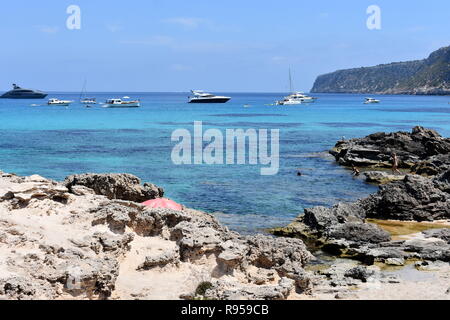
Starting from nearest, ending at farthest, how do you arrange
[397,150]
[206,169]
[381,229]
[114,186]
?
[381,229] → [114,186] → [206,169] → [397,150]

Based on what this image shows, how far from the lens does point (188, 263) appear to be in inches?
642

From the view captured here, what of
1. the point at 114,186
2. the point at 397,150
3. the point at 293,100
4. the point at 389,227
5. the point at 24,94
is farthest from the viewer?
the point at 24,94

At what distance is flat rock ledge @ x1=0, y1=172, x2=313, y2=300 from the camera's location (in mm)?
13836

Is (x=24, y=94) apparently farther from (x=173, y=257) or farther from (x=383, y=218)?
(x=173, y=257)

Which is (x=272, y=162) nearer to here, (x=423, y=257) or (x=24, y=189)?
(x=423, y=257)

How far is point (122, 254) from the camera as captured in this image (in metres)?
16.1

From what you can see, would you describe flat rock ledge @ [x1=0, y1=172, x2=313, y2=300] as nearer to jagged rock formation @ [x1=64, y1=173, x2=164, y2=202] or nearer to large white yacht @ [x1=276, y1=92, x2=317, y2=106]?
jagged rock formation @ [x1=64, y1=173, x2=164, y2=202]

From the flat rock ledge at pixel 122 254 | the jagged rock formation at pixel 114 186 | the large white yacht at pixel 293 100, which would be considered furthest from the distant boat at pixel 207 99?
the flat rock ledge at pixel 122 254

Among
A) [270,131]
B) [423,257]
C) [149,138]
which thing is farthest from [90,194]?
[270,131]

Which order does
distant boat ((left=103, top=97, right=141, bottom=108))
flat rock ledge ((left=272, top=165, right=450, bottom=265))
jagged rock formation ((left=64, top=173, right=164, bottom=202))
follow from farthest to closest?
1. distant boat ((left=103, top=97, right=141, bottom=108))
2. jagged rock formation ((left=64, top=173, right=164, bottom=202))
3. flat rock ledge ((left=272, top=165, right=450, bottom=265))

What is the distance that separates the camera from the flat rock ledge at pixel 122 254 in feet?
45.4

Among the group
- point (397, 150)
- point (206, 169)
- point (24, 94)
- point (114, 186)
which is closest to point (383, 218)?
point (114, 186)

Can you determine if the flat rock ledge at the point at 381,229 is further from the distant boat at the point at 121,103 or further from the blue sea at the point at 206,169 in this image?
the distant boat at the point at 121,103

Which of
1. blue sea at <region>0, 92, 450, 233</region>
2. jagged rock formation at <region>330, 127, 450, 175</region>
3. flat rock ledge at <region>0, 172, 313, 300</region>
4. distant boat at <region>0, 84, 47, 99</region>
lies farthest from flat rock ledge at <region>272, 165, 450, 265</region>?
distant boat at <region>0, 84, 47, 99</region>
